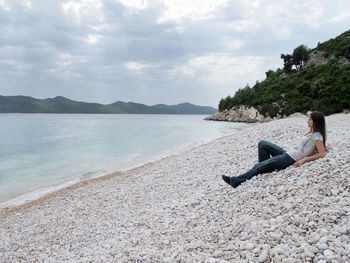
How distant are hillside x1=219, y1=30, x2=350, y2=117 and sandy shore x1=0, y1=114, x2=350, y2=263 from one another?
4867cm

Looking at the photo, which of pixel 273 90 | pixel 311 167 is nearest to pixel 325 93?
pixel 273 90

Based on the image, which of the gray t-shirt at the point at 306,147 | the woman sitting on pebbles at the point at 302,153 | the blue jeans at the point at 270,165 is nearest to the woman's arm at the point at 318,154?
the woman sitting on pebbles at the point at 302,153

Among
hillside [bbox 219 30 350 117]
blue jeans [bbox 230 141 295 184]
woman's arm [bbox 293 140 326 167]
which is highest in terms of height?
hillside [bbox 219 30 350 117]

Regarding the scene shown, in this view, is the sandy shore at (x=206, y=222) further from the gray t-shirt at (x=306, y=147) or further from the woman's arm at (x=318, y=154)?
the gray t-shirt at (x=306, y=147)

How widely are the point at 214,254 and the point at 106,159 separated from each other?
22.3 meters

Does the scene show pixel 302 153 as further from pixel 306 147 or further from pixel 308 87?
pixel 308 87

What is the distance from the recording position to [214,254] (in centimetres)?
454

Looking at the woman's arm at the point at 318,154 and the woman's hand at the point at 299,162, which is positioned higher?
the woman's arm at the point at 318,154

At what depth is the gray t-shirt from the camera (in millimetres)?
7187

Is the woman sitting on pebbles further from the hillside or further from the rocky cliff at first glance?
the rocky cliff

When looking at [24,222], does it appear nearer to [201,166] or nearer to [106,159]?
[201,166]

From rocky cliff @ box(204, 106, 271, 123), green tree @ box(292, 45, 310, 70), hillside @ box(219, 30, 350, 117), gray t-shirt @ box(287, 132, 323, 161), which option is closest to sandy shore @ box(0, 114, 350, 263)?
gray t-shirt @ box(287, 132, 323, 161)

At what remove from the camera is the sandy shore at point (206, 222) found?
14.4ft

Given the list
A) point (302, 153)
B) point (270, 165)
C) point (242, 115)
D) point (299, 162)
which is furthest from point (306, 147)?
point (242, 115)
